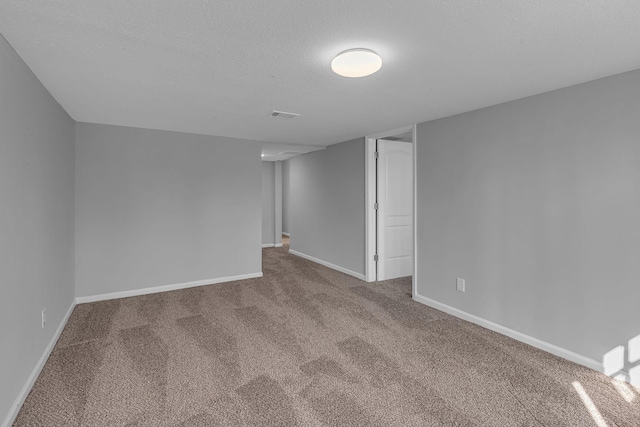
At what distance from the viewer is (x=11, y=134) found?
5.91 ft

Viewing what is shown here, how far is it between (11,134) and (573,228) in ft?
12.8

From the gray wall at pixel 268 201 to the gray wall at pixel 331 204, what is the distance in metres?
1.11

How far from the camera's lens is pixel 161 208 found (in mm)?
4102

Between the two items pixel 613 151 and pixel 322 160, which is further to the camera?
pixel 322 160

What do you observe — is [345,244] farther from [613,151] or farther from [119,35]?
[119,35]

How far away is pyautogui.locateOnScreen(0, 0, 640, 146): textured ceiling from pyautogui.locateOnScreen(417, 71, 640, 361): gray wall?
0.27m

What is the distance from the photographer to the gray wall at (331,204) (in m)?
4.73

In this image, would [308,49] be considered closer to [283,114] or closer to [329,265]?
[283,114]

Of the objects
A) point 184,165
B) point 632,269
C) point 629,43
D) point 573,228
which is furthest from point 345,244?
point 629,43

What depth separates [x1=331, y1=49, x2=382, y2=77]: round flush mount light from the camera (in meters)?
1.79

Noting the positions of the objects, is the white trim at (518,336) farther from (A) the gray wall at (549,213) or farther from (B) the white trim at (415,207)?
(B) the white trim at (415,207)

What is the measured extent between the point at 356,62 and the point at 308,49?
A: 296 mm

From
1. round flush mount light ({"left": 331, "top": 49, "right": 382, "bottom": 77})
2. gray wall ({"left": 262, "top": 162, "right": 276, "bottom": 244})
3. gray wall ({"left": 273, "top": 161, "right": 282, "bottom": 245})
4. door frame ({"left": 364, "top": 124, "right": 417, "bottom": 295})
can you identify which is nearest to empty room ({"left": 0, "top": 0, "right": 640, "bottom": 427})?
round flush mount light ({"left": 331, "top": 49, "right": 382, "bottom": 77})

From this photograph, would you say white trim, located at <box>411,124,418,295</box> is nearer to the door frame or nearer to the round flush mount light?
the door frame
